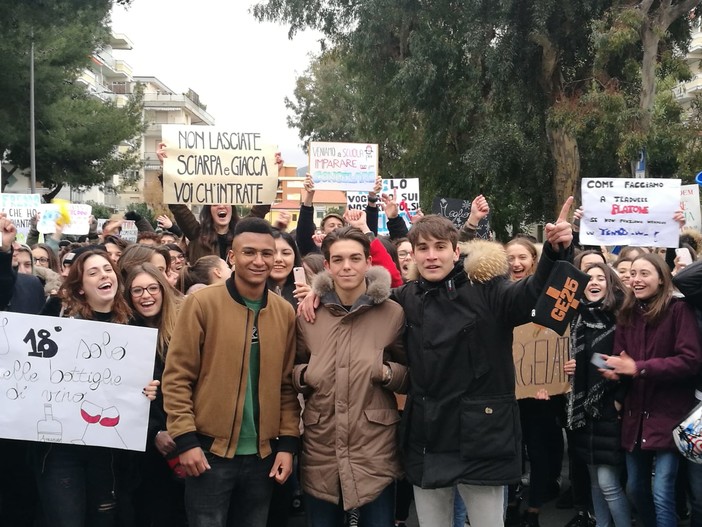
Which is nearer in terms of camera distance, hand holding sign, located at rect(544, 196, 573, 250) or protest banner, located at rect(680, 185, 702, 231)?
hand holding sign, located at rect(544, 196, 573, 250)

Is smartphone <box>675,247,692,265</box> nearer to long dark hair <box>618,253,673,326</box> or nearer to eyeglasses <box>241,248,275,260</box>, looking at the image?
long dark hair <box>618,253,673,326</box>

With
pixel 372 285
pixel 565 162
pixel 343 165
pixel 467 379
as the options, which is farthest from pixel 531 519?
pixel 565 162

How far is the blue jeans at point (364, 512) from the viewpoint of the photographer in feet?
12.7

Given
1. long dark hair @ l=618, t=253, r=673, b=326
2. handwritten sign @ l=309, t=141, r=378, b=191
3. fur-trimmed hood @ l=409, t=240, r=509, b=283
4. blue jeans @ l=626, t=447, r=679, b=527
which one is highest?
handwritten sign @ l=309, t=141, r=378, b=191

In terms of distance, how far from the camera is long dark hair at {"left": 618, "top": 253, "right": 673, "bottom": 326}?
4809 mm

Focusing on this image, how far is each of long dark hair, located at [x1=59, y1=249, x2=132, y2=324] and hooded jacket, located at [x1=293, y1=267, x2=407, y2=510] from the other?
3.73 feet

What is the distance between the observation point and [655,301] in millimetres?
4832

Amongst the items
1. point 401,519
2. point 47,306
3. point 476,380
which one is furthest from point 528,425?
point 47,306

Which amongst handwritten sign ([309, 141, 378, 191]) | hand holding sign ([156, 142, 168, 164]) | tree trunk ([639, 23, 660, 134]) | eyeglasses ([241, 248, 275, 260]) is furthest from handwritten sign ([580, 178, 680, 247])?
tree trunk ([639, 23, 660, 134])

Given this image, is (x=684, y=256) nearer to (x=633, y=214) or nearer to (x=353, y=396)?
(x=633, y=214)

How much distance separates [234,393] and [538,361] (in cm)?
254

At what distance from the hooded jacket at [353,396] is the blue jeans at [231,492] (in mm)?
248

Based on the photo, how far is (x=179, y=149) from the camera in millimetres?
7488

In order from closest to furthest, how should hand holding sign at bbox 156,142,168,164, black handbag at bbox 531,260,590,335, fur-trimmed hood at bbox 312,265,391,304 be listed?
black handbag at bbox 531,260,590,335, fur-trimmed hood at bbox 312,265,391,304, hand holding sign at bbox 156,142,168,164
